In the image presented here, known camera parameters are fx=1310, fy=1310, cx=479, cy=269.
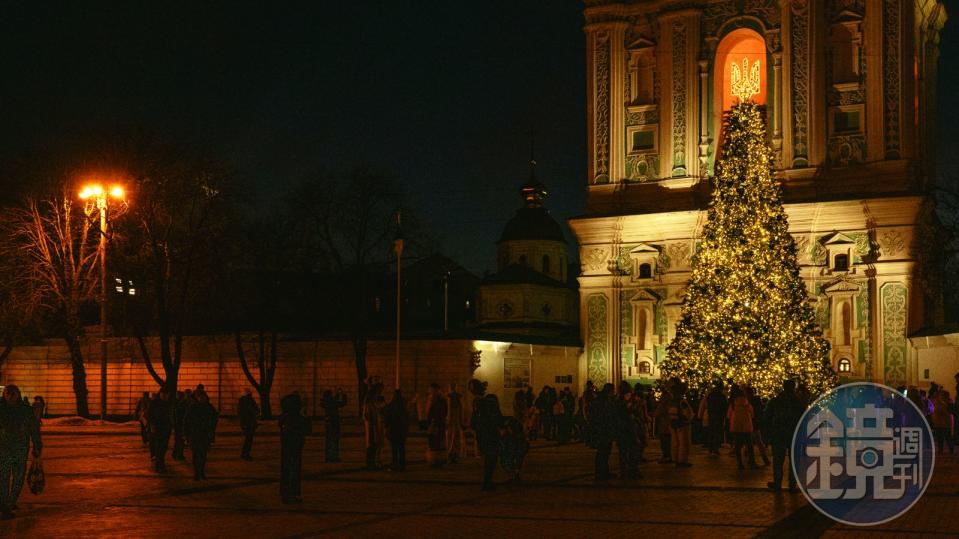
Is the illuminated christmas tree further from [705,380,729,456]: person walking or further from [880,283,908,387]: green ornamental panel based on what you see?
[880,283,908,387]: green ornamental panel

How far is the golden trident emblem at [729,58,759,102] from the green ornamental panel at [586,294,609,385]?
35.3 feet

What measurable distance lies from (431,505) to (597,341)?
40.7 meters

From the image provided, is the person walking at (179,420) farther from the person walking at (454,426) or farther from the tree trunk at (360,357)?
the tree trunk at (360,357)

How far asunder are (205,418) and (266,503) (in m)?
4.75

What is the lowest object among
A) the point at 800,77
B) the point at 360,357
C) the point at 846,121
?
the point at 360,357

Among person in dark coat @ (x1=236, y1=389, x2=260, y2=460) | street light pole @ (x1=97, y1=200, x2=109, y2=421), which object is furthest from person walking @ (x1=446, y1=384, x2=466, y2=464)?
street light pole @ (x1=97, y1=200, x2=109, y2=421)

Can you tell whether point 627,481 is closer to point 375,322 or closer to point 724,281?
point 724,281

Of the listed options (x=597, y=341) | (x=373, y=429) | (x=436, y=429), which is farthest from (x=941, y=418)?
(x=597, y=341)

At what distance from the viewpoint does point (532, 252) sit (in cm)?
9412

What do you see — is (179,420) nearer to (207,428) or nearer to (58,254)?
(207,428)

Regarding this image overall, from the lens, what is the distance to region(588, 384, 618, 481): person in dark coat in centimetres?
2303

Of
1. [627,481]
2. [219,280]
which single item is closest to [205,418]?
[627,481]

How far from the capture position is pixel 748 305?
1551 inches

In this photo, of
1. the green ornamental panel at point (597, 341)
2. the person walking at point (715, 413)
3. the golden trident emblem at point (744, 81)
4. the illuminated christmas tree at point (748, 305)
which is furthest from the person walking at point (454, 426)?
the golden trident emblem at point (744, 81)
